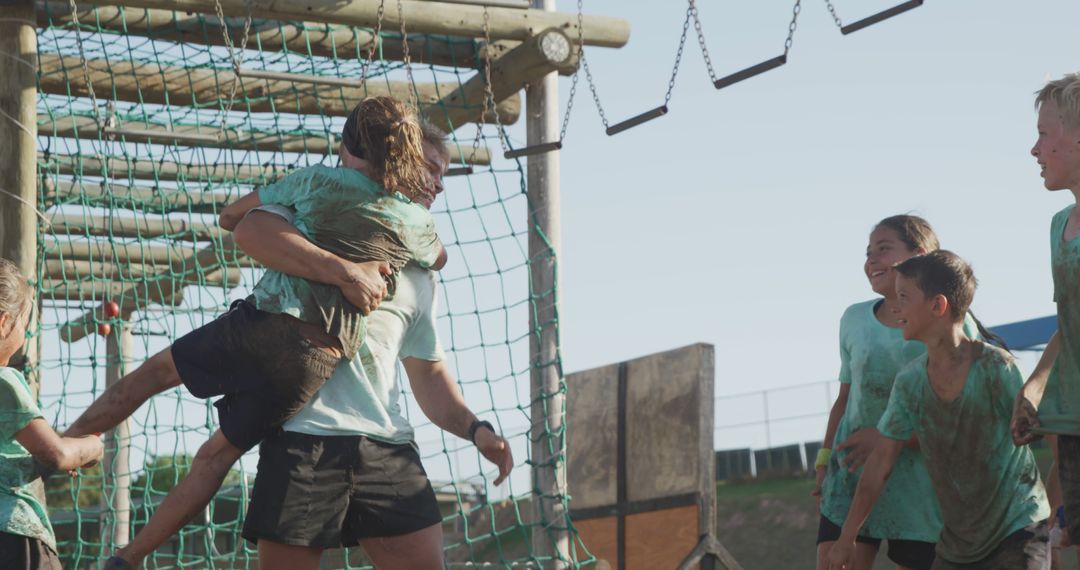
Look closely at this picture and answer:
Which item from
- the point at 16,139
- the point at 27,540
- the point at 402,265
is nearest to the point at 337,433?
the point at 402,265

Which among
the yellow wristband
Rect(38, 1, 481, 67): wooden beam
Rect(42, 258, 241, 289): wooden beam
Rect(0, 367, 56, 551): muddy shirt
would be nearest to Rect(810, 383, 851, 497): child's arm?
the yellow wristband

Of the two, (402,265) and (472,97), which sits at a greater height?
(472,97)

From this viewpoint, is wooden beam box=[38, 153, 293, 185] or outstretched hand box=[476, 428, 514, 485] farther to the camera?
wooden beam box=[38, 153, 293, 185]

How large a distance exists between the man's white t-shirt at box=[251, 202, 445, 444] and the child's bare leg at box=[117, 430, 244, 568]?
201 millimetres

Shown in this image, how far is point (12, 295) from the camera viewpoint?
3961 mm

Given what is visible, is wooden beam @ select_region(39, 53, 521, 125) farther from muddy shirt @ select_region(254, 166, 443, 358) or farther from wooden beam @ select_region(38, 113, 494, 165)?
muddy shirt @ select_region(254, 166, 443, 358)

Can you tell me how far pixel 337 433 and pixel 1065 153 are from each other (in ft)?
6.84

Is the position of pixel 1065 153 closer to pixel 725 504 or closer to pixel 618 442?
pixel 618 442

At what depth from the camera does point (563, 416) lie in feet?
22.4

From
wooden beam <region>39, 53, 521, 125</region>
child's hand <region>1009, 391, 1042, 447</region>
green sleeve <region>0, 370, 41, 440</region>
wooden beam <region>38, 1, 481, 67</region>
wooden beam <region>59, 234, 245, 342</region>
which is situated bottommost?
child's hand <region>1009, 391, 1042, 447</region>

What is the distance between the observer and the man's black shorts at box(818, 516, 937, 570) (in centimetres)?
493

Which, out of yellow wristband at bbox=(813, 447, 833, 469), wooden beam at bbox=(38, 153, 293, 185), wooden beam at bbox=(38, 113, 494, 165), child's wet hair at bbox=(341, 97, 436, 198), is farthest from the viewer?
wooden beam at bbox=(38, 153, 293, 185)

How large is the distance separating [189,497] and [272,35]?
13.4ft

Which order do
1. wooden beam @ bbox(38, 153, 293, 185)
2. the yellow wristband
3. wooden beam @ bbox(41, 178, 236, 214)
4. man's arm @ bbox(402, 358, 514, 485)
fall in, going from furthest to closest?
1. wooden beam @ bbox(41, 178, 236, 214)
2. wooden beam @ bbox(38, 153, 293, 185)
3. the yellow wristband
4. man's arm @ bbox(402, 358, 514, 485)
